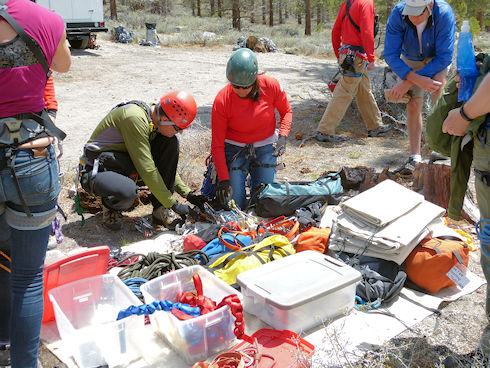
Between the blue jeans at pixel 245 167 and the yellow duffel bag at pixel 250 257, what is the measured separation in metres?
1.15

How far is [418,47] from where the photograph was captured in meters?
5.06

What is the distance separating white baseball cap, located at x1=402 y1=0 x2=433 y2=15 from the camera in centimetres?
473

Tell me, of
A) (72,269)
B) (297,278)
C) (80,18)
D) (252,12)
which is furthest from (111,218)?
(252,12)

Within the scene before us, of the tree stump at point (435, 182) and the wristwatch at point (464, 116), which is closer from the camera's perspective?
the wristwatch at point (464, 116)

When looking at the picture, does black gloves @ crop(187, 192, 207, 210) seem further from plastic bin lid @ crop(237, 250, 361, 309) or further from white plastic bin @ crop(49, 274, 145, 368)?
white plastic bin @ crop(49, 274, 145, 368)

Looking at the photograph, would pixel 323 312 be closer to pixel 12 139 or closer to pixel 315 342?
pixel 315 342

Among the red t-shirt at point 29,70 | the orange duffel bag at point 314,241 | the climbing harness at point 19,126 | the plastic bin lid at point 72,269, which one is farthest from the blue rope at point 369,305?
the red t-shirt at point 29,70

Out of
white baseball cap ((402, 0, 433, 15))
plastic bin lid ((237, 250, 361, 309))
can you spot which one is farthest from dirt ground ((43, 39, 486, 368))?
white baseball cap ((402, 0, 433, 15))

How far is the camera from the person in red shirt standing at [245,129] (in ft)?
14.5

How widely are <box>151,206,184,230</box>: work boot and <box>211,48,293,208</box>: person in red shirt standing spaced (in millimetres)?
441

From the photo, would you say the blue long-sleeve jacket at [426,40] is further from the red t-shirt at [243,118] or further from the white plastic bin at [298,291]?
the white plastic bin at [298,291]

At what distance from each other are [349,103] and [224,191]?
9.88 feet

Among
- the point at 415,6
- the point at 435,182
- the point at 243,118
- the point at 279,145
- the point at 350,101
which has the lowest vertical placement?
the point at 435,182

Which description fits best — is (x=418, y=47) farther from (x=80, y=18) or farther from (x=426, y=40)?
(x=80, y=18)
